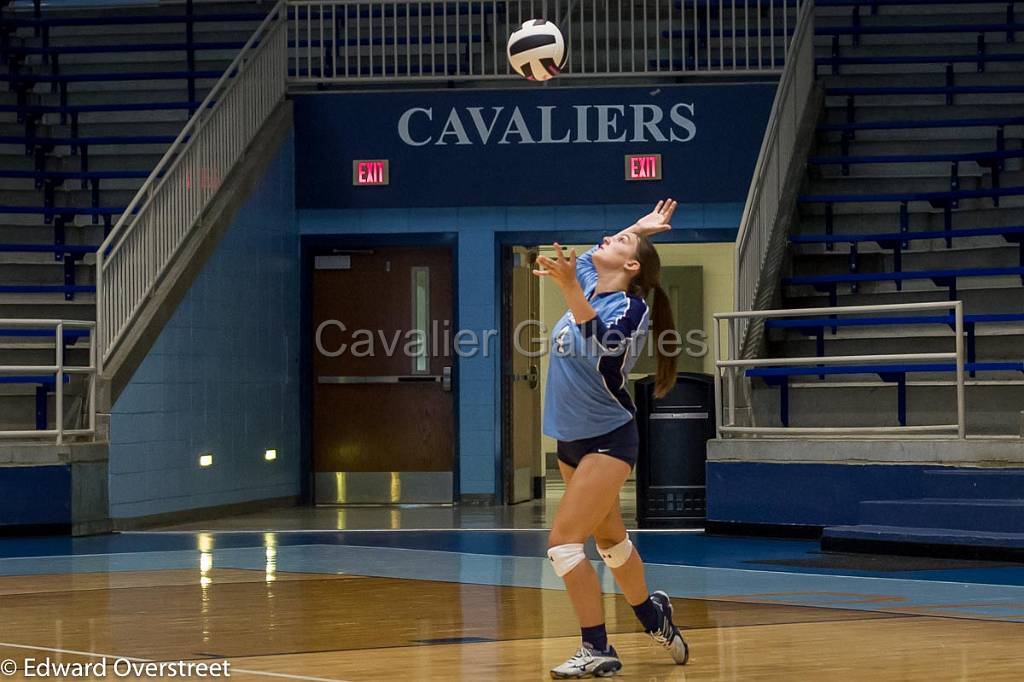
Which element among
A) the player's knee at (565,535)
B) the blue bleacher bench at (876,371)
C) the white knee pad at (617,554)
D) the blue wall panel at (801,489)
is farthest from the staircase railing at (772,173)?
the player's knee at (565,535)

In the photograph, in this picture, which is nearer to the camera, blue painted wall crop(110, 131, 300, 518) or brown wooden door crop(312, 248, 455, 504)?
blue painted wall crop(110, 131, 300, 518)

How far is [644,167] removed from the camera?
17.0m

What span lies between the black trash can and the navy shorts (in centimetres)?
739

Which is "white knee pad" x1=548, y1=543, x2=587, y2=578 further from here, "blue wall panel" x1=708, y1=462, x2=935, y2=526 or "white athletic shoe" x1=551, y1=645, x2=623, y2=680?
"blue wall panel" x1=708, y1=462, x2=935, y2=526

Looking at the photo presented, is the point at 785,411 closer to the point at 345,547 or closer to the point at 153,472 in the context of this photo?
the point at 345,547

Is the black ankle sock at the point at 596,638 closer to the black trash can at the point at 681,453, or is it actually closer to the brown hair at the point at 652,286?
the brown hair at the point at 652,286

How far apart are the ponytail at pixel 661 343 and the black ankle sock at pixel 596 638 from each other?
0.92m

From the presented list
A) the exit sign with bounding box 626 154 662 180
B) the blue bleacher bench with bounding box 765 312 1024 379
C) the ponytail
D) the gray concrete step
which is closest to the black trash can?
the blue bleacher bench with bounding box 765 312 1024 379

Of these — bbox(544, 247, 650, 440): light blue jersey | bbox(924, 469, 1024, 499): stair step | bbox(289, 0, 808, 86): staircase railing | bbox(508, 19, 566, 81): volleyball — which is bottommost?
bbox(924, 469, 1024, 499): stair step

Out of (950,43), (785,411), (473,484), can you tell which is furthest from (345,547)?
(950,43)

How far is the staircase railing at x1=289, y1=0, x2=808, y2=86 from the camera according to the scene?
1734cm

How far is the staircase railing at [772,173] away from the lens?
13641mm

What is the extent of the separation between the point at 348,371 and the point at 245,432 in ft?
5.64

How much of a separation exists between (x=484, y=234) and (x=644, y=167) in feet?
5.84
